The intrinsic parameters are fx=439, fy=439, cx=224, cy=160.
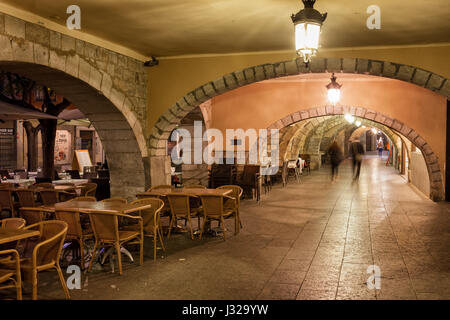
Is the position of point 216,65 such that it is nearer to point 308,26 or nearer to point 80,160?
point 308,26

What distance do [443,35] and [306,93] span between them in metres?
5.38

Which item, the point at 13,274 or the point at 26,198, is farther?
the point at 26,198

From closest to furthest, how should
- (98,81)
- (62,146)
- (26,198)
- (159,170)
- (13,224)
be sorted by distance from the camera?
(13,224) < (98,81) < (26,198) < (159,170) < (62,146)

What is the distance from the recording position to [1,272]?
324cm

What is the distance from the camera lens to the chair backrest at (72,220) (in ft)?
14.8

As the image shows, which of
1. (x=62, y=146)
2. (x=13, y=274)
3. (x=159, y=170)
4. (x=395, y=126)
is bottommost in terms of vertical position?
(x=13, y=274)

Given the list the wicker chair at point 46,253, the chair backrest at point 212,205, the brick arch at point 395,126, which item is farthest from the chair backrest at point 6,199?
the brick arch at point 395,126

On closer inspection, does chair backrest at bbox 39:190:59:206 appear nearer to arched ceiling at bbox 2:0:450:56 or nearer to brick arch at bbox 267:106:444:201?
arched ceiling at bbox 2:0:450:56

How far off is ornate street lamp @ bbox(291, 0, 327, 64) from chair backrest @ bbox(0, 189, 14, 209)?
189 inches

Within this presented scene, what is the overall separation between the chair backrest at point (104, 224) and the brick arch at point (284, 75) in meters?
3.06

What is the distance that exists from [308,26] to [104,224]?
2716mm

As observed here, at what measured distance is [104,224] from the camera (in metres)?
4.44

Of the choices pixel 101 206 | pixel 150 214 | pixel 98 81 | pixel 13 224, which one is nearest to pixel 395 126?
pixel 98 81
